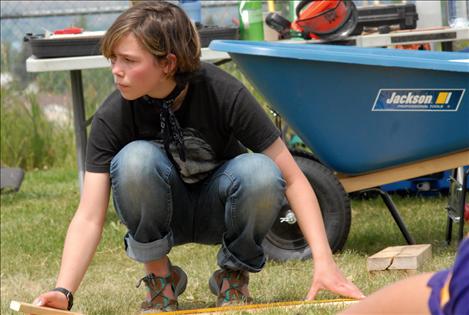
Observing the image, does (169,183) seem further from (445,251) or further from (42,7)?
(42,7)

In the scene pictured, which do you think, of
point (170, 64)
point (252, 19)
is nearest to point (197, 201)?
point (170, 64)

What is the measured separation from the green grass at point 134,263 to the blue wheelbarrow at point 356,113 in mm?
262

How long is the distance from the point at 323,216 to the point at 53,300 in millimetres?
1573

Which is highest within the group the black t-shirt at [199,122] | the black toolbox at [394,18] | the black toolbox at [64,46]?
the black t-shirt at [199,122]

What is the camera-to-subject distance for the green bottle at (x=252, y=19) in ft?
16.8

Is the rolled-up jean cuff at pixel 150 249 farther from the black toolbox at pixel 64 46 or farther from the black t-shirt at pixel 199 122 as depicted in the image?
the black toolbox at pixel 64 46

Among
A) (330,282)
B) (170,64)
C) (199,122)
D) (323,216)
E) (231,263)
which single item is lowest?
(323,216)

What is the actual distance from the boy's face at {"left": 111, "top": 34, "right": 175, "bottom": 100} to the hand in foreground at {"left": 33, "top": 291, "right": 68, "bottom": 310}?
58 cm

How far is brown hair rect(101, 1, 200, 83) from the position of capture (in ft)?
9.59

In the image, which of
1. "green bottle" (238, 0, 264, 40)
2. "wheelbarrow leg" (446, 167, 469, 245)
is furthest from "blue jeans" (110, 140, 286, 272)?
"green bottle" (238, 0, 264, 40)

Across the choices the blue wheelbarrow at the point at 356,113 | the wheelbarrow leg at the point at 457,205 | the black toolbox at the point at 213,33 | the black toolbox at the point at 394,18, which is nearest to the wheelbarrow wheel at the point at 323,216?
the blue wheelbarrow at the point at 356,113

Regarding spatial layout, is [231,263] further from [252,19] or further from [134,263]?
[252,19]

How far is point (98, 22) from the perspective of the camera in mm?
9352

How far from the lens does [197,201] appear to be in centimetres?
315
